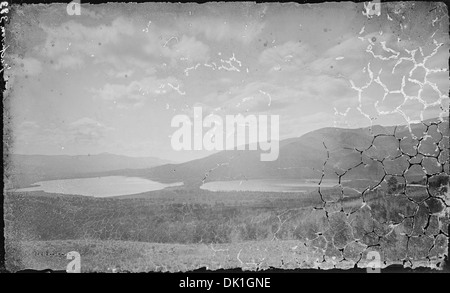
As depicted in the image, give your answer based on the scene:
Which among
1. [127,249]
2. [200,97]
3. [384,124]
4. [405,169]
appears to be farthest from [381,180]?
[127,249]

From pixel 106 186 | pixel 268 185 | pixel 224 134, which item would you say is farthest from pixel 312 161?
pixel 106 186

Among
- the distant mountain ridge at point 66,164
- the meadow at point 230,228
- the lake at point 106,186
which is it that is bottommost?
the meadow at point 230,228

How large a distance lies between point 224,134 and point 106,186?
0.80 m

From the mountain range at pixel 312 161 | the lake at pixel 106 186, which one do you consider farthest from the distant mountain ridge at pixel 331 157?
the lake at pixel 106 186

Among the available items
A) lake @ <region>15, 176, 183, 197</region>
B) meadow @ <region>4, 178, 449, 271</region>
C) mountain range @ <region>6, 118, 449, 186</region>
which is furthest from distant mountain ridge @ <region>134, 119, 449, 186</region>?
lake @ <region>15, 176, 183, 197</region>

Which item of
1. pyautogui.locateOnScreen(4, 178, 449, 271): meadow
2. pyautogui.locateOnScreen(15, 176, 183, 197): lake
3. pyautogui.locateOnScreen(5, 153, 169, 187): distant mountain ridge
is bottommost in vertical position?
pyautogui.locateOnScreen(4, 178, 449, 271): meadow

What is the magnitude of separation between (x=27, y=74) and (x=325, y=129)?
185 centimetres

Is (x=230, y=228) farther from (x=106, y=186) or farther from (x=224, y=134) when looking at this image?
(x=106, y=186)

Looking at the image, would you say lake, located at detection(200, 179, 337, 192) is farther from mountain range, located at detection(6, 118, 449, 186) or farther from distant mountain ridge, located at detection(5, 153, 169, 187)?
distant mountain ridge, located at detection(5, 153, 169, 187)

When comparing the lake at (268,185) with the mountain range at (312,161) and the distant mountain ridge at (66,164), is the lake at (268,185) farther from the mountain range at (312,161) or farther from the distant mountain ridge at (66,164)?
the distant mountain ridge at (66,164)

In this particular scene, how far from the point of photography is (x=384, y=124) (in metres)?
2.72

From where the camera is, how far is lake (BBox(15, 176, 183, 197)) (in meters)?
2.76

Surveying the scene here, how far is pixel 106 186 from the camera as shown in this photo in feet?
9.09

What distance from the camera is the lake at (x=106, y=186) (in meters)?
2.76
